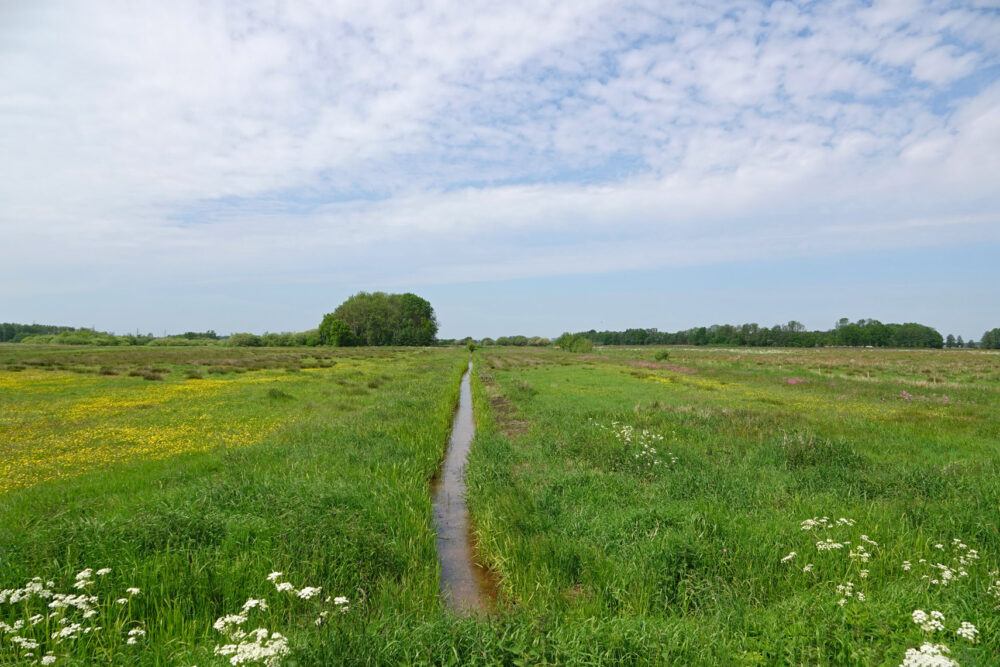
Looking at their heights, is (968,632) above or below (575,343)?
below

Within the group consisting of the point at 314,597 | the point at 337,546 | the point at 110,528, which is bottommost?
the point at 314,597

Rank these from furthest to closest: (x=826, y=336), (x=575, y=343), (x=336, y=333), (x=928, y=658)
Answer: (x=826, y=336)
(x=336, y=333)
(x=575, y=343)
(x=928, y=658)

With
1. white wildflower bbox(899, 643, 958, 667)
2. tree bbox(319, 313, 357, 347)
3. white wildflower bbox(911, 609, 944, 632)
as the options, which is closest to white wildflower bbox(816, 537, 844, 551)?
white wildflower bbox(911, 609, 944, 632)

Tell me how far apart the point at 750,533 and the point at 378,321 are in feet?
379

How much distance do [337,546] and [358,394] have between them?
61.8ft

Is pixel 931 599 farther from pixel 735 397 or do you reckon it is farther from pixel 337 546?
pixel 735 397

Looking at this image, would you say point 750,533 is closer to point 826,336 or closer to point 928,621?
point 928,621

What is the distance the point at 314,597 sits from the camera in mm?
5875

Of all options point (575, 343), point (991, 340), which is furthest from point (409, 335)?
point (991, 340)

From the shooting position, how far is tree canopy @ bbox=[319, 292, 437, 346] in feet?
364

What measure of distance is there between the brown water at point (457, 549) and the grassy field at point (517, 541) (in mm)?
352

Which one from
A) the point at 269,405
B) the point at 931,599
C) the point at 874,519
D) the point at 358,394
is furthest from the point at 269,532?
the point at 358,394

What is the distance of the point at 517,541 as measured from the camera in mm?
7059

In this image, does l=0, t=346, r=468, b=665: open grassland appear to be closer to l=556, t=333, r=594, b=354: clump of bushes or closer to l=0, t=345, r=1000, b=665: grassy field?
l=0, t=345, r=1000, b=665: grassy field
